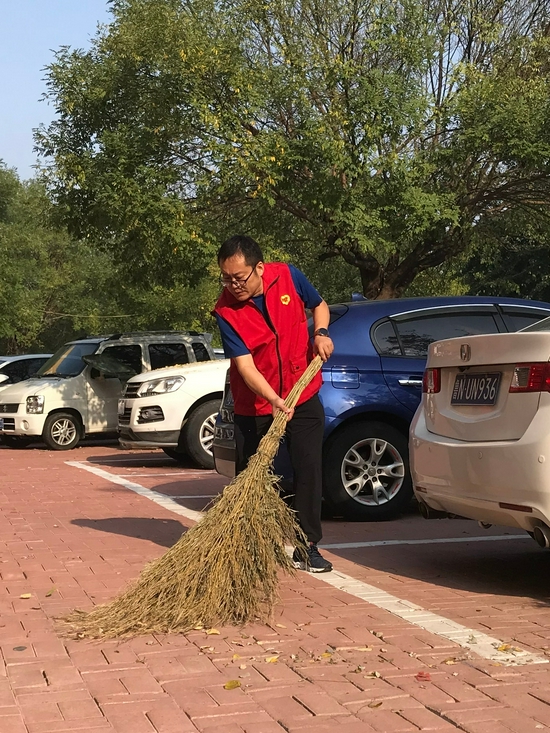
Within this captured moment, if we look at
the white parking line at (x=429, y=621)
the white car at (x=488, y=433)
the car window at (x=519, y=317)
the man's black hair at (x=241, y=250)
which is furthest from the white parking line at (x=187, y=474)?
the man's black hair at (x=241, y=250)

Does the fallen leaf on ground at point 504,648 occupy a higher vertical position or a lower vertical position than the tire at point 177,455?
lower

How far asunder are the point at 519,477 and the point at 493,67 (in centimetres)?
1564

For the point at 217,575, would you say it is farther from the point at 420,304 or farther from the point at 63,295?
the point at 63,295

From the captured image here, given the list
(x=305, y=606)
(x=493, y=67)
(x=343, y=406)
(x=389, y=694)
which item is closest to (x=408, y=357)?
(x=343, y=406)

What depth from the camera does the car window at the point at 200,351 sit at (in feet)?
54.3

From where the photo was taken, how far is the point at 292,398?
6.02 m

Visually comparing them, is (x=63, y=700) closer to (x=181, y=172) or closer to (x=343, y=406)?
(x=343, y=406)

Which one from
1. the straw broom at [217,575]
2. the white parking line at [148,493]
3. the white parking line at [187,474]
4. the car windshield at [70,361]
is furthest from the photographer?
the car windshield at [70,361]

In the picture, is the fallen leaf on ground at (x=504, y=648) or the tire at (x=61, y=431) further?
the tire at (x=61, y=431)

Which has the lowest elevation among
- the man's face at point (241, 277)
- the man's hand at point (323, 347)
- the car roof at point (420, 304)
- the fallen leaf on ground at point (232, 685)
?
the fallen leaf on ground at point (232, 685)

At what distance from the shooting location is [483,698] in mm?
4125

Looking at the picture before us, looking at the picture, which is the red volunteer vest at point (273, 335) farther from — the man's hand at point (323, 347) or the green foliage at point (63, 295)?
the green foliage at point (63, 295)

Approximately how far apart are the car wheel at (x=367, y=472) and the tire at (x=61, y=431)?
977cm

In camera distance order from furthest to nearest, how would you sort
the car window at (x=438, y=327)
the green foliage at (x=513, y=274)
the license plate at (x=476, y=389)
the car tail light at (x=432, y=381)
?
the green foliage at (x=513, y=274)
the car window at (x=438, y=327)
the car tail light at (x=432, y=381)
the license plate at (x=476, y=389)
